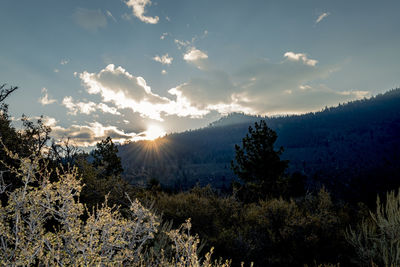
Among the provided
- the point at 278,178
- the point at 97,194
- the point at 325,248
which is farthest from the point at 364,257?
the point at 278,178

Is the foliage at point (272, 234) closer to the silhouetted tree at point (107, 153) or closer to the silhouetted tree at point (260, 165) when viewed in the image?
the silhouetted tree at point (260, 165)

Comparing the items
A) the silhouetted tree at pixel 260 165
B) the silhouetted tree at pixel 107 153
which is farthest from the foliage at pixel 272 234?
the silhouetted tree at pixel 107 153

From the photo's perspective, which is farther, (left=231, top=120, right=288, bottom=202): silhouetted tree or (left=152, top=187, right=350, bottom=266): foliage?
(left=231, top=120, right=288, bottom=202): silhouetted tree

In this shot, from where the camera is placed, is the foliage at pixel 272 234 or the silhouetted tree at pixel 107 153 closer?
the foliage at pixel 272 234

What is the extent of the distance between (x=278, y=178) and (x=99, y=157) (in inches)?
657

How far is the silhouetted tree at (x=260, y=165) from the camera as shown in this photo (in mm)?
Result: 19680

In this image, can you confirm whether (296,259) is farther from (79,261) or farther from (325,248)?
(79,261)

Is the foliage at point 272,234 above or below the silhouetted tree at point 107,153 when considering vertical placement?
below

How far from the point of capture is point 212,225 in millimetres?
9461

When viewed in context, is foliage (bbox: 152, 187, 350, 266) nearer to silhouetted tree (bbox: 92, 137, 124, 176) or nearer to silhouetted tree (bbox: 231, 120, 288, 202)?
silhouetted tree (bbox: 231, 120, 288, 202)

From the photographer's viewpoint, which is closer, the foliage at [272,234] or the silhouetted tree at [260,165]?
the foliage at [272,234]

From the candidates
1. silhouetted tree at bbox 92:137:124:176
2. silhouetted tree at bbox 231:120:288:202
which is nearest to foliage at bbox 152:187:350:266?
silhouetted tree at bbox 231:120:288:202

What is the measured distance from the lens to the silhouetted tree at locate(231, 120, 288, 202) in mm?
19680

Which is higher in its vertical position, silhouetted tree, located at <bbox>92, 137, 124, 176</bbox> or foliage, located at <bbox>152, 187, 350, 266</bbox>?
Answer: silhouetted tree, located at <bbox>92, 137, 124, 176</bbox>
